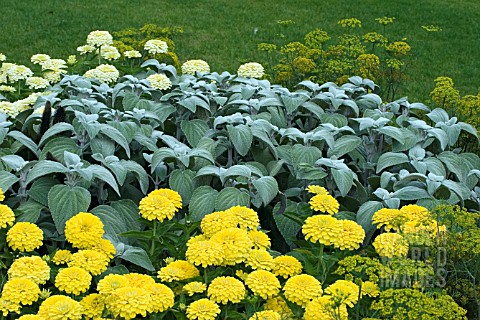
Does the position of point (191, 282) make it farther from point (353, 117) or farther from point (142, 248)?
point (353, 117)

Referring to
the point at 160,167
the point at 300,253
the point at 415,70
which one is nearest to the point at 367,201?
the point at 300,253

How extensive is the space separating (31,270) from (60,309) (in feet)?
0.82

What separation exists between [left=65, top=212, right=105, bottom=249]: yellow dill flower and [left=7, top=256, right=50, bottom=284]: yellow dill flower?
0.16m

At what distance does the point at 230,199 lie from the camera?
9.03 ft

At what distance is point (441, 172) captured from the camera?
10.4 feet

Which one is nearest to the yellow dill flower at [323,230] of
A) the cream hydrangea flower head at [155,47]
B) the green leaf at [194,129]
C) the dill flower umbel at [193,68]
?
the green leaf at [194,129]

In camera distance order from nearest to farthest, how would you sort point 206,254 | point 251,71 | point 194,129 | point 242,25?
point 206,254 < point 194,129 < point 251,71 < point 242,25

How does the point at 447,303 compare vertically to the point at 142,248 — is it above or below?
above

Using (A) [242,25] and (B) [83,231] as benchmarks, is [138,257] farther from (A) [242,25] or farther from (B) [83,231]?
(A) [242,25]

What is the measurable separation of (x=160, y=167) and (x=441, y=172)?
119 cm

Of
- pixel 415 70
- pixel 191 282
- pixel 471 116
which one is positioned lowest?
pixel 415 70

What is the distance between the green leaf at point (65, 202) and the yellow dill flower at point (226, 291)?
0.70 metres

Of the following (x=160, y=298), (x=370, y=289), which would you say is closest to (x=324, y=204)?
(x=370, y=289)

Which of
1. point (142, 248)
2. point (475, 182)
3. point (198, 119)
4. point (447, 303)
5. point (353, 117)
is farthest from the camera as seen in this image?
point (353, 117)
